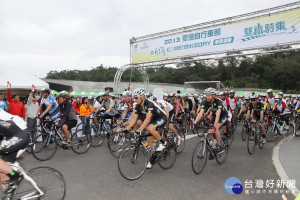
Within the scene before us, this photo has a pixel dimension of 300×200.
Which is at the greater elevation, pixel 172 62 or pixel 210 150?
pixel 172 62

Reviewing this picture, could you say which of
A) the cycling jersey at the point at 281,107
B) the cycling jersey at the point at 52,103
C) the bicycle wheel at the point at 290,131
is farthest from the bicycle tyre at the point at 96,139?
the bicycle wheel at the point at 290,131

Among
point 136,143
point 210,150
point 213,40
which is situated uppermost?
point 213,40

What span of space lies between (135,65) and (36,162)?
49.7 ft

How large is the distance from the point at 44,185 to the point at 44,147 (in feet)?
11.0

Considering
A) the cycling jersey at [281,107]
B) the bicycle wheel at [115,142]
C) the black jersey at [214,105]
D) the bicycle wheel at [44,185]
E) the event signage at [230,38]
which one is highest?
the event signage at [230,38]

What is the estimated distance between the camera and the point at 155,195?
3.96 metres

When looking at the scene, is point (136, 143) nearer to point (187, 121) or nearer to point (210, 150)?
point (210, 150)

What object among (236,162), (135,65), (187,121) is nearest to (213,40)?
(187,121)

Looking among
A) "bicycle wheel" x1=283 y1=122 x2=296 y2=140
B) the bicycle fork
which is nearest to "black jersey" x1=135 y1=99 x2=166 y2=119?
the bicycle fork

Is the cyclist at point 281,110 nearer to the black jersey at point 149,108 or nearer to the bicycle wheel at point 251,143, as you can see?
the bicycle wheel at point 251,143

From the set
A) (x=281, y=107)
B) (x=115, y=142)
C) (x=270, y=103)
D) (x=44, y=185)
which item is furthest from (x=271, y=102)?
(x=44, y=185)

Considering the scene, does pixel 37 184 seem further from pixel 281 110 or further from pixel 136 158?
pixel 281 110

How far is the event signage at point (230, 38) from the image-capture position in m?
12.2

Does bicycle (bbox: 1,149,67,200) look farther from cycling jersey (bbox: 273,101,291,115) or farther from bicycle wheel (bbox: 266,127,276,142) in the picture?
cycling jersey (bbox: 273,101,291,115)
